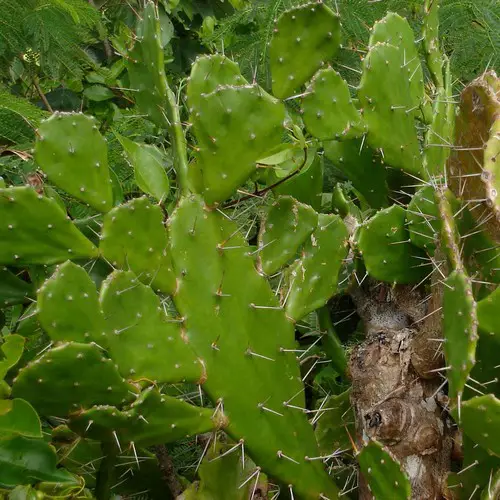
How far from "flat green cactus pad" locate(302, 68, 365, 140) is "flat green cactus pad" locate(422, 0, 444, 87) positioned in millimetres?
275

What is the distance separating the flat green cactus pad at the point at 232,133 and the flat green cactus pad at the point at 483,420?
0.46 metres

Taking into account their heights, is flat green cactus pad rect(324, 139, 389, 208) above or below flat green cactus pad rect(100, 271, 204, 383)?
below

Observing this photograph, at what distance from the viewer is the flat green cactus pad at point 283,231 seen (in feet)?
3.82

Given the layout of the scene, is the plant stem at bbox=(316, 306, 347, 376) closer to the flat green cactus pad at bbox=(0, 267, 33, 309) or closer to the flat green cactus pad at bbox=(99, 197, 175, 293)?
the flat green cactus pad at bbox=(99, 197, 175, 293)

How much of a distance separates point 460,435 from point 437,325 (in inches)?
8.3

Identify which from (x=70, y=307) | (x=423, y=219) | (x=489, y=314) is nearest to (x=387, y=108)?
(x=423, y=219)

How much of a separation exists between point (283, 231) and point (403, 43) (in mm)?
478

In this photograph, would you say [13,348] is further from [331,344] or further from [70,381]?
[331,344]

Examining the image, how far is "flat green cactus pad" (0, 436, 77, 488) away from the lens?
94 cm

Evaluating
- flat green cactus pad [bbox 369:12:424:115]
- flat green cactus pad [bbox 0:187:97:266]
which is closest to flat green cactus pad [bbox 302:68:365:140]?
flat green cactus pad [bbox 369:12:424:115]

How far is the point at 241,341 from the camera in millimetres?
1098

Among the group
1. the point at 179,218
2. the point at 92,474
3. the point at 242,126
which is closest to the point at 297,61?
the point at 242,126

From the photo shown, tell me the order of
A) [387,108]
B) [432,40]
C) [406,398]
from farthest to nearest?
1. [432,40]
2. [387,108]
3. [406,398]

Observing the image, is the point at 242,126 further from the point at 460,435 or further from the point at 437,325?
the point at 460,435
